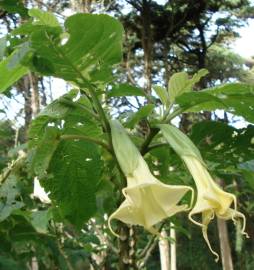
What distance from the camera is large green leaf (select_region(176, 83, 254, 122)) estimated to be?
0.74m

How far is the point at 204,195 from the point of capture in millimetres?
585

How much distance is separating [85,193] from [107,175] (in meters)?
0.09

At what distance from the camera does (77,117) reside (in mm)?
829

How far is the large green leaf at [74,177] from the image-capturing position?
851 millimetres

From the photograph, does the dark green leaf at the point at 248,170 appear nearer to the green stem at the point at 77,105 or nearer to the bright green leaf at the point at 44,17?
the green stem at the point at 77,105

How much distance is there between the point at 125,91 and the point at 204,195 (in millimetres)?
268

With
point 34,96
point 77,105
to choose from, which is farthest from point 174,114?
point 34,96

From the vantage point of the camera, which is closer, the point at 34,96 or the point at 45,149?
the point at 45,149

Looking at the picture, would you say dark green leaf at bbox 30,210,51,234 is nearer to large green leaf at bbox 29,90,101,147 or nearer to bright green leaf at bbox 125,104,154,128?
large green leaf at bbox 29,90,101,147

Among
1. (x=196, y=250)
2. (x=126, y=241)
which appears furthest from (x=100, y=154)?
(x=196, y=250)

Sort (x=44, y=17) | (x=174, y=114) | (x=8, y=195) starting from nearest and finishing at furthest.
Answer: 1. (x=44, y=17)
2. (x=174, y=114)
3. (x=8, y=195)

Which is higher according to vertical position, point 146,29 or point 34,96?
point 146,29

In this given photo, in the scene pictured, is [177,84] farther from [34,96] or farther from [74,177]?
[34,96]

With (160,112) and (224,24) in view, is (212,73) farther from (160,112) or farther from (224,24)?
(160,112)
